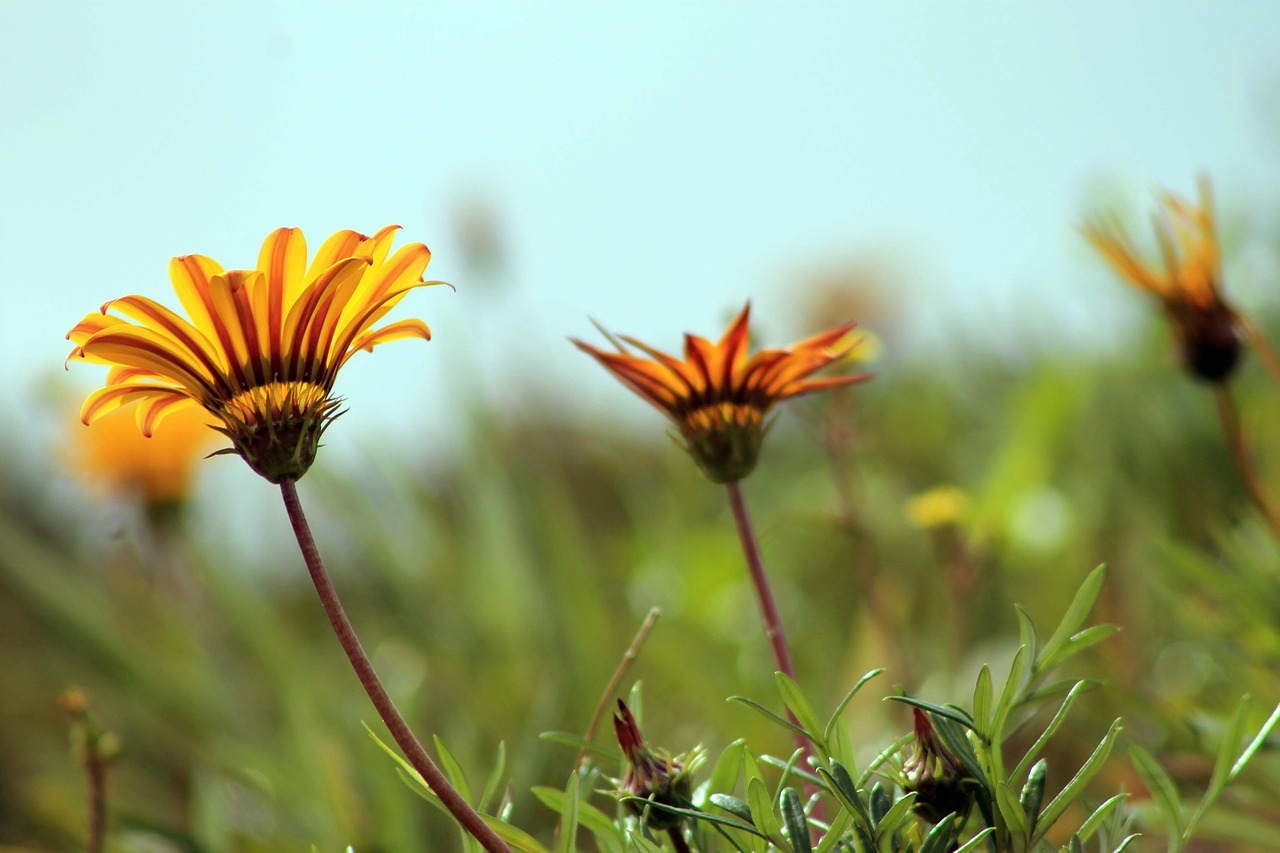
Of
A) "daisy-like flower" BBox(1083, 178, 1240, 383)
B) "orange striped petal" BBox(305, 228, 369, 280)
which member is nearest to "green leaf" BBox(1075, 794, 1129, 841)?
"orange striped petal" BBox(305, 228, 369, 280)

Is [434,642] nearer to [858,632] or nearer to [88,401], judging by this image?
[858,632]

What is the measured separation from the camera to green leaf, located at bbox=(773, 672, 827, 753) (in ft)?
0.87

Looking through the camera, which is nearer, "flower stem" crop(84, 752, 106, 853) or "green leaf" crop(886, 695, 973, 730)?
"green leaf" crop(886, 695, 973, 730)

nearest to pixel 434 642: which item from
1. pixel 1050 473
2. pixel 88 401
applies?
pixel 1050 473

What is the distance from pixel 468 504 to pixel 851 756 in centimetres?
88

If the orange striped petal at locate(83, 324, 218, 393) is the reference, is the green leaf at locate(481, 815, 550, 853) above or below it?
below

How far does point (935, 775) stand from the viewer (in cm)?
27

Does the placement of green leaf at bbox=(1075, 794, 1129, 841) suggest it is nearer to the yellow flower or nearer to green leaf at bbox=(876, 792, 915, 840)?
green leaf at bbox=(876, 792, 915, 840)

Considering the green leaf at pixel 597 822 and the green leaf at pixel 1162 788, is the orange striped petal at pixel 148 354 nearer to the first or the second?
the green leaf at pixel 597 822

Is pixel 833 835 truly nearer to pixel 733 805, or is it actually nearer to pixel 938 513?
pixel 733 805

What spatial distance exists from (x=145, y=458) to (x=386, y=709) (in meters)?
0.84

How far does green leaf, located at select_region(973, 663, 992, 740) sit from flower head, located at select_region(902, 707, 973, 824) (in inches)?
0.4

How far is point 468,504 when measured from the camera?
1.14 meters

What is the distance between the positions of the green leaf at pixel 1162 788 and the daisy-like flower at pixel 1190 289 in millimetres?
290
